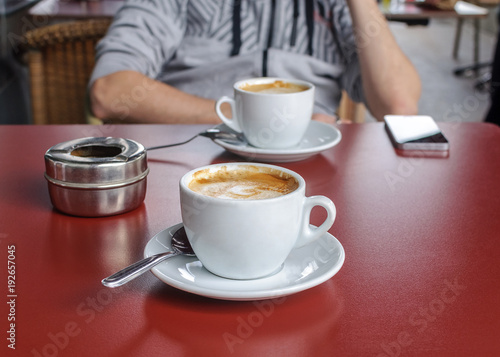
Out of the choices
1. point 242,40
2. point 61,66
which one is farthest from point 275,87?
point 61,66

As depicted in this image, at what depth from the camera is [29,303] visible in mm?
549

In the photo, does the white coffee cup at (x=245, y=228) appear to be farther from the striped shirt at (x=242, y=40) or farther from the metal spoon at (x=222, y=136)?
the striped shirt at (x=242, y=40)

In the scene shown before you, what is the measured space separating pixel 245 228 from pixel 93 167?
26 centimetres

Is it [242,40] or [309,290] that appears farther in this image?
[242,40]

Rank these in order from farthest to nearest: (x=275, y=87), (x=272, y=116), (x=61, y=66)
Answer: (x=61, y=66) < (x=275, y=87) < (x=272, y=116)

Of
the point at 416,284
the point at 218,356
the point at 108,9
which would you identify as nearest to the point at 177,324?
the point at 218,356

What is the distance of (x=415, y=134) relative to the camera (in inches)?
41.9

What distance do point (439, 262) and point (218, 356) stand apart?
0.90ft

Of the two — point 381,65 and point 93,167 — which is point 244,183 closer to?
point 93,167

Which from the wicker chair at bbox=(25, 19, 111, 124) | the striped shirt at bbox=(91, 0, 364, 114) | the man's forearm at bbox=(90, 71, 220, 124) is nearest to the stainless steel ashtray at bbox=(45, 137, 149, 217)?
the man's forearm at bbox=(90, 71, 220, 124)

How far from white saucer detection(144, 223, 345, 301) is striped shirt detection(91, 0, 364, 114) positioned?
1.11m

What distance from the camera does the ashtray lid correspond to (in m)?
0.72

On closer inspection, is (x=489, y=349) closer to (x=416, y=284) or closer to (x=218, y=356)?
(x=416, y=284)

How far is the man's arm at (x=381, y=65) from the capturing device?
1.58 metres
